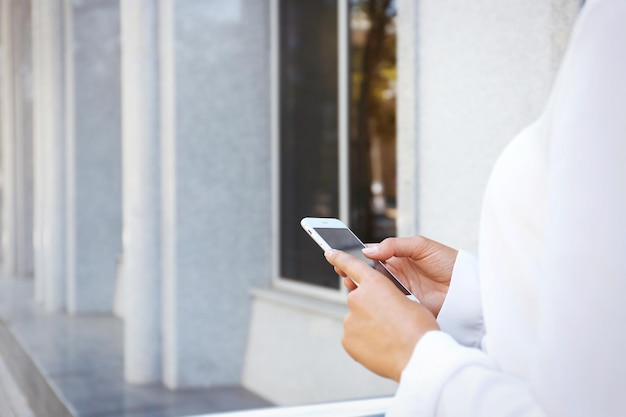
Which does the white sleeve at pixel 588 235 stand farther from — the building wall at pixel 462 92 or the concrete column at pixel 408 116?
the concrete column at pixel 408 116

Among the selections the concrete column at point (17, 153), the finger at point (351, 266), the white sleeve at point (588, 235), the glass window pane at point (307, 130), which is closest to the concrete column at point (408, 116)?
the glass window pane at point (307, 130)

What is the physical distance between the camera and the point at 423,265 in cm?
142

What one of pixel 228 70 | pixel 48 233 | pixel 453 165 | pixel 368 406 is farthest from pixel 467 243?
pixel 48 233

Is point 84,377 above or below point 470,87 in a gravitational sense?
below

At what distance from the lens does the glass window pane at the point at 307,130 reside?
5047 millimetres

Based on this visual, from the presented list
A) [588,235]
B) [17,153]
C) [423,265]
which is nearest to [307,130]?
[423,265]

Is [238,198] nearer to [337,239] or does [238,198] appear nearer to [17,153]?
[337,239]

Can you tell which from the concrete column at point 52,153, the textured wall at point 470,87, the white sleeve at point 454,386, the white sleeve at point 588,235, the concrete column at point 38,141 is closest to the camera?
the white sleeve at point 588,235

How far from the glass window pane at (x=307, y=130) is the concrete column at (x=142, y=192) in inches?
37.5

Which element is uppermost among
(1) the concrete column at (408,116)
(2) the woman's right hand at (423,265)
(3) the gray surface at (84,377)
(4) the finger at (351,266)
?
(1) the concrete column at (408,116)

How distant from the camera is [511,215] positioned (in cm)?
94

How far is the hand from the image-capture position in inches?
39.7

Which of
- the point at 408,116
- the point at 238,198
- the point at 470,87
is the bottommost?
the point at 238,198

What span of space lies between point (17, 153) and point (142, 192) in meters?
8.32
